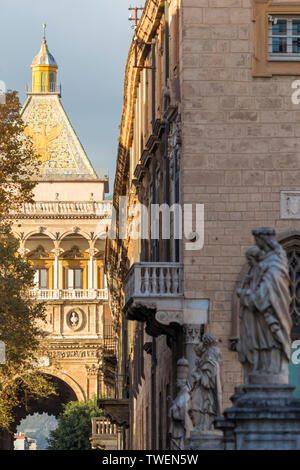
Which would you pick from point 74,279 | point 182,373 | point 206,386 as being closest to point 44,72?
point 74,279

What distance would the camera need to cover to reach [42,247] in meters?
104

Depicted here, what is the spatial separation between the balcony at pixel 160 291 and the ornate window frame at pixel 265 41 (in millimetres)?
4258

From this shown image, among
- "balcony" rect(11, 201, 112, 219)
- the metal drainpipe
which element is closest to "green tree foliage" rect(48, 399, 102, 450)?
"balcony" rect(11, 201, 112, 219)

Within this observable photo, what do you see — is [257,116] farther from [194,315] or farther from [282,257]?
[282,257]

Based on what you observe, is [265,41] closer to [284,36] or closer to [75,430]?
[284,36]

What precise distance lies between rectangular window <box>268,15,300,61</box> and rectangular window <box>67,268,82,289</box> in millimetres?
75646

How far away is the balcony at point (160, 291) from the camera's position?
28484mm

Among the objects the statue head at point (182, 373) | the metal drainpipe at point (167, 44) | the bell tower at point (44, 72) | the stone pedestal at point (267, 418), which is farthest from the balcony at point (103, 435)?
the stone pedestal at point (267, 418)

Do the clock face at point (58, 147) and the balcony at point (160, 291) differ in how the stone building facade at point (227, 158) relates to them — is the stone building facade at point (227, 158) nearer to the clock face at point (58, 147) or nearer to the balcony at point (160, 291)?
the balcony at point (160, 291)

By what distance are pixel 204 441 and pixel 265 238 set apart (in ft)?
14.0

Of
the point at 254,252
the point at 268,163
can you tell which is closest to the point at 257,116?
the point at 268,163

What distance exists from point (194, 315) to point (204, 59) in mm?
5118

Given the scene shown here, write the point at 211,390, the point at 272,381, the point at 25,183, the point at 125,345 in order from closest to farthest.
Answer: the point at 272,381 → the point at 211,390 → the point at 25,183 → the point at 125,345

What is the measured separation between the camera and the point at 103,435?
70000mm
